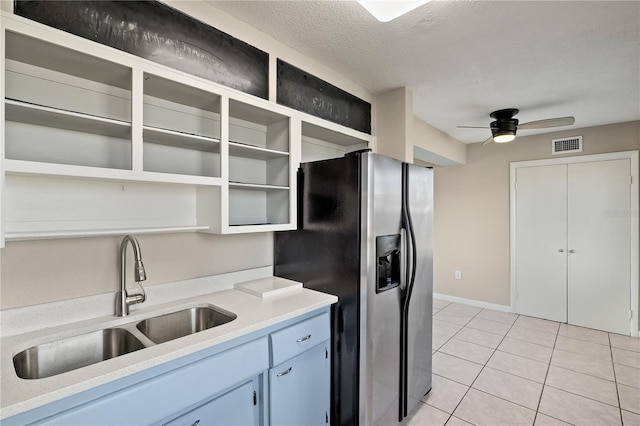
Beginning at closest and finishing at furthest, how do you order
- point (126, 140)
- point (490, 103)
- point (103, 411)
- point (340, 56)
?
point (103, 411) → point (126, 140) → point (340, 56) → point (490, 103)

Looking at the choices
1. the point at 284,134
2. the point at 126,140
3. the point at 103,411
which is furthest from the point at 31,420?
the point at 284,134

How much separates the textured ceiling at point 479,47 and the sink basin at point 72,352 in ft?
5.90

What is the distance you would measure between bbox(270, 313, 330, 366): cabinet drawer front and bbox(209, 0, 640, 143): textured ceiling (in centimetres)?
175

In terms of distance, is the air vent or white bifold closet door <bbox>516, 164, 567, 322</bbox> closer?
the air vent

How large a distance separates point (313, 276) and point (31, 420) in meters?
1.38

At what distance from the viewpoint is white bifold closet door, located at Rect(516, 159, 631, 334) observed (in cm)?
364

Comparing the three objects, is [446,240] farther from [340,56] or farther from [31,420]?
[31,420]

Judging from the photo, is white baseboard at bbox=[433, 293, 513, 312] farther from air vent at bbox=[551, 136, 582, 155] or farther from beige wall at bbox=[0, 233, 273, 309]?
beige wall at bbox=[0, 233, 273, 309]

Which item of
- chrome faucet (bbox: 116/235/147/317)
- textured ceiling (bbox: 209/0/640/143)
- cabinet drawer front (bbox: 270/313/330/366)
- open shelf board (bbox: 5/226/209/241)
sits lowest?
cabinet drawer front (bbox: 270/313/330/366)

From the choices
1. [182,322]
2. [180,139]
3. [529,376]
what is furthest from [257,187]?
[529,376]

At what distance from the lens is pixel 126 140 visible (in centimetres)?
159

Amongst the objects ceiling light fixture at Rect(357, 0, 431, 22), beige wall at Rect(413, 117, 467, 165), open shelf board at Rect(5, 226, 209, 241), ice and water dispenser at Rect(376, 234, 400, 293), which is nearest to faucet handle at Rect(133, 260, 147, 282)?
open shelf board at Rect(5, 226, 209, 241)

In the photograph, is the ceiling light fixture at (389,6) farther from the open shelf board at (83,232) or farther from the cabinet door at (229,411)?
the cabinet door at (229,411)

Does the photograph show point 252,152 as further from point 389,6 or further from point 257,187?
point 389,6
